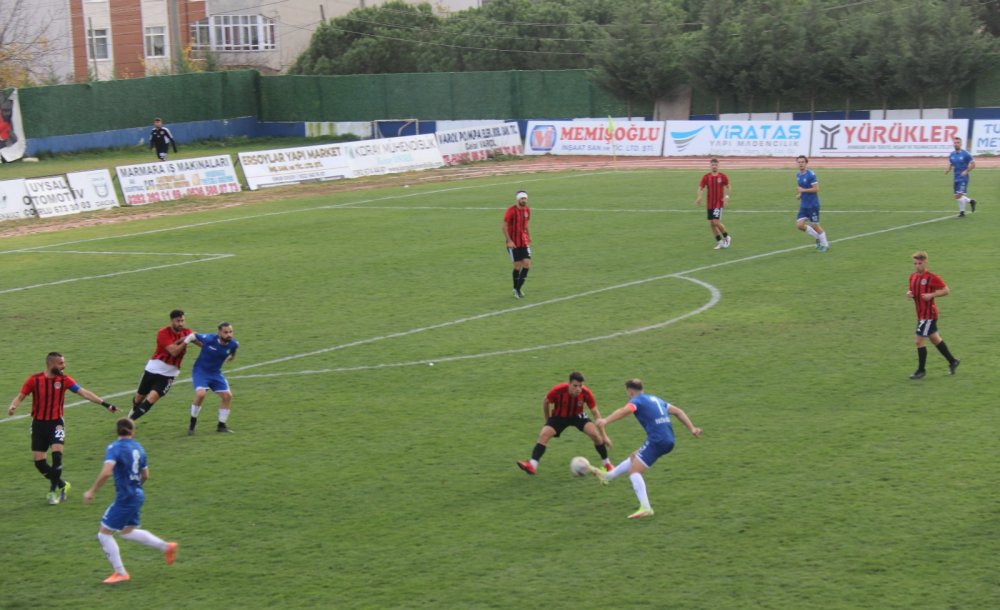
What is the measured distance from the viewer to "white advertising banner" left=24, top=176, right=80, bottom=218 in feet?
130

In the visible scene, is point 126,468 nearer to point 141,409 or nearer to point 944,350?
point 141,409

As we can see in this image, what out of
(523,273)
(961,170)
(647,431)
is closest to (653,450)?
(647,431)

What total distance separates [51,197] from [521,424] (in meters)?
28.6

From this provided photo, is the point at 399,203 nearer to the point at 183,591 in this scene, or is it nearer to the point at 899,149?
the point at 899,149

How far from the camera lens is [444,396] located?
18094 millimetres

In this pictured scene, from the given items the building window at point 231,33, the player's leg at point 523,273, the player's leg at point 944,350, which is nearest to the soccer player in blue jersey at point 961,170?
the player's leg at point 523,273

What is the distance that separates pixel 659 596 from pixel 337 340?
12003mm

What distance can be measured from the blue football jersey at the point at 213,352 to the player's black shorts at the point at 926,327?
1001 centimetres

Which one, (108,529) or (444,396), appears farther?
(444,396)

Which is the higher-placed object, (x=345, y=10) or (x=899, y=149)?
(x=345, y=10)

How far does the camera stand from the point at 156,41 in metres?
90.1

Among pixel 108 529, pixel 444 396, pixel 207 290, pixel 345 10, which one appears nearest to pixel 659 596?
pixel 108 529

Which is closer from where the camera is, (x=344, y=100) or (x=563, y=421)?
(x=563, y=421)

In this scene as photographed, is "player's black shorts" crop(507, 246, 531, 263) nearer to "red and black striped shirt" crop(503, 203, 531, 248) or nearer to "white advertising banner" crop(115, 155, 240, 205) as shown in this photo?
"red and black striped shirt" crop(503, 203, 531, 248)
